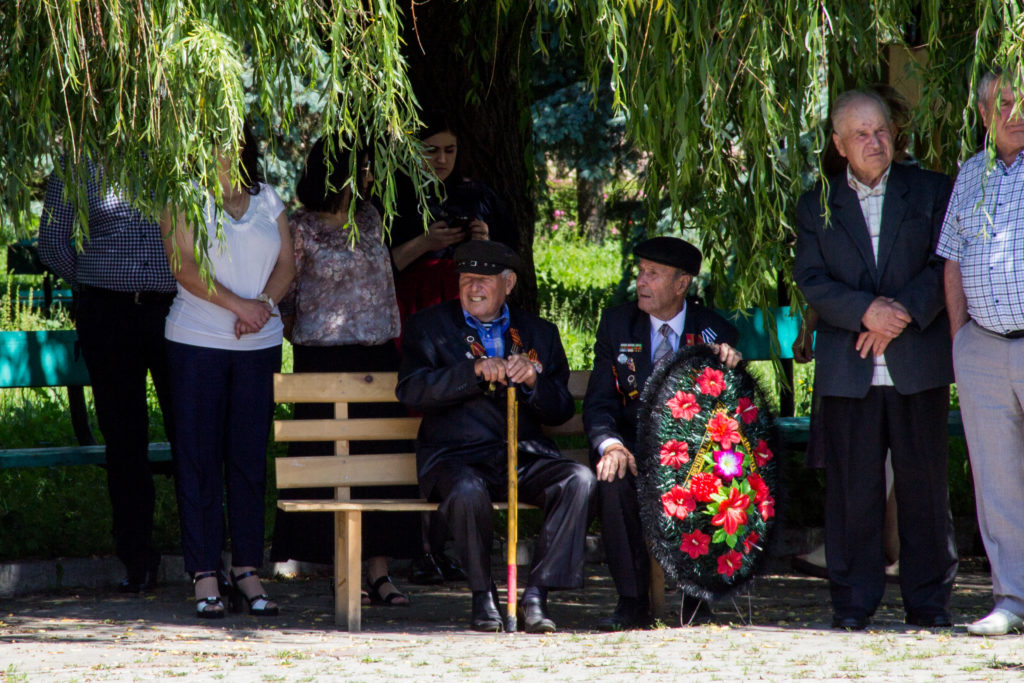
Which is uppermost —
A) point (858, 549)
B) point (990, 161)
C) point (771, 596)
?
point (990, 161)

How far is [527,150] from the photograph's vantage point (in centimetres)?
764

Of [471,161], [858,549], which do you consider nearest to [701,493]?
[858,549]

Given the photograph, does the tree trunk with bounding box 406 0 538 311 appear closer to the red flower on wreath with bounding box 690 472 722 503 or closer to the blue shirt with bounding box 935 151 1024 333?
the red flower on wreath with bounding box 690 472 722 503

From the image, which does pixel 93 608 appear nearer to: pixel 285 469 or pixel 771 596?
pixel 285 469

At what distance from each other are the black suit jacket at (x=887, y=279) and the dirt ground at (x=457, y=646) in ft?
3.13

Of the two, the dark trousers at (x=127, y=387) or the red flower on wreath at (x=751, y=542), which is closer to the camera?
the red flower on wreath at (x=751, y=542)

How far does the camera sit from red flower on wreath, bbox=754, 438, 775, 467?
222 inches

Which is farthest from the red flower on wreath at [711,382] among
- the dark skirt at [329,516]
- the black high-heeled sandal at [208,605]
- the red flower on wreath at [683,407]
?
the black high-heeled sandal at [208,605]

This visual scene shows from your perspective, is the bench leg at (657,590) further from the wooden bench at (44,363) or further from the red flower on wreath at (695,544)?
the wooden bench at (44,363)

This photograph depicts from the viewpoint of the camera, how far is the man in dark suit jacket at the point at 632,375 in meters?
5.57

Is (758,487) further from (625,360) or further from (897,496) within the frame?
(625,360)

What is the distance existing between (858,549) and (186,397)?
273 centimetres

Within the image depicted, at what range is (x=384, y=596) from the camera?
629 cm

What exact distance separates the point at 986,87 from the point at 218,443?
329cm
